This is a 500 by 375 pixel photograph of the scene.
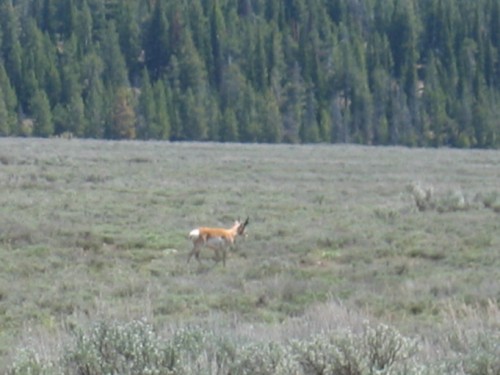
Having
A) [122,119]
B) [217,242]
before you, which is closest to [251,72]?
[122,119]

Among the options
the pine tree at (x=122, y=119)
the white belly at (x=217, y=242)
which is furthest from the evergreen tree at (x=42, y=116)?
the white belly at (x=217, y=242)

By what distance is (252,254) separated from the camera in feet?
58.5

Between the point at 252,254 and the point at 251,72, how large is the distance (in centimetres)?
5972

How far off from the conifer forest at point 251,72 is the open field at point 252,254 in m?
33.7

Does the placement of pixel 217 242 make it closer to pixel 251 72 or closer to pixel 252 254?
pixel 252 254

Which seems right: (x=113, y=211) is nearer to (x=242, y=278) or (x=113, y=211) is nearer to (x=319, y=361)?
(x=242, y=278)

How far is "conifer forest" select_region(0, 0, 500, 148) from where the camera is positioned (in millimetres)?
69125

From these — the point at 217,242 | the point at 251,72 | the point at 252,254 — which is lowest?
the point at 252,254

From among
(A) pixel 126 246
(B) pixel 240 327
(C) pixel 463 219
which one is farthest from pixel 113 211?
(B) pixel 240 327

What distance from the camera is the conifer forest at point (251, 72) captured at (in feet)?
227

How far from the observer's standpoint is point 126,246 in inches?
734

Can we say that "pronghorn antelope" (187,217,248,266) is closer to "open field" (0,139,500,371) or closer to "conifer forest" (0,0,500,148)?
"open field" (0,139,500,371)

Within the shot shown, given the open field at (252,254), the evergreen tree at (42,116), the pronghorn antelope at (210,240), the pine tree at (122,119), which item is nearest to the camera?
the open field at (252,254)

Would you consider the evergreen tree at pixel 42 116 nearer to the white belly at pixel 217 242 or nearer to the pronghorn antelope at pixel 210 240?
the pronghorn antelope at pixel 210 240
